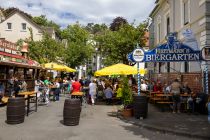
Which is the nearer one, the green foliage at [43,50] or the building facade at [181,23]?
the building facade at [181,23]

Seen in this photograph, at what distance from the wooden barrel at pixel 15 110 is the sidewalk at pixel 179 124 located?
4275 millimetres

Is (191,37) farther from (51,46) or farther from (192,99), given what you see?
(51,46)

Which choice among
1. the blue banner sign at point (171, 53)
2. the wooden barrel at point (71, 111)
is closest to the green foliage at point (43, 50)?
the blue banner sign at point (171, 53)

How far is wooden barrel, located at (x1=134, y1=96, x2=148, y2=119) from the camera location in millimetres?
13578

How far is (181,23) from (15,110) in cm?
1452

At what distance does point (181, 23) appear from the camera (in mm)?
22844

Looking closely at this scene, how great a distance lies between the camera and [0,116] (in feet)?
47.6

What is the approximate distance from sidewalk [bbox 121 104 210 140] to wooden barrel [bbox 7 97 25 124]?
4275mm

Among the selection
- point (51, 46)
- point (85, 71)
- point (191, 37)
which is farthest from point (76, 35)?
point (191, 37)

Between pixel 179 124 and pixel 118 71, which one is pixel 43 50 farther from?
pixel 179 124

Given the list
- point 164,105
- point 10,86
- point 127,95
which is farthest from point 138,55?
point 10,86

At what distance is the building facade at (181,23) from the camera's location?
17.2 meters

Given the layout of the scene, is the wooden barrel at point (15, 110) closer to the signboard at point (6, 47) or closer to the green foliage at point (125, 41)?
the signboard at point (6, 47)

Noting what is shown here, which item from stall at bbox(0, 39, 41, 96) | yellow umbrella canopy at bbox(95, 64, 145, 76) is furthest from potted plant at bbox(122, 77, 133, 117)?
stall at bbox(0, 39, 41, 96)
